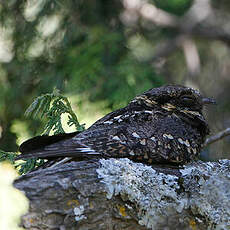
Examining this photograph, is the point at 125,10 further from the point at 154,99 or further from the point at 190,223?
the point at 190,223

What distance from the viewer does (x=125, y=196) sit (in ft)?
7.07

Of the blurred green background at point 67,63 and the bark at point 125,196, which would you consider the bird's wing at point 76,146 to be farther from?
the blurred green background at point 67,63

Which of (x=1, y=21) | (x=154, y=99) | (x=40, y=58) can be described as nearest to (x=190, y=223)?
(x=154, y=99)

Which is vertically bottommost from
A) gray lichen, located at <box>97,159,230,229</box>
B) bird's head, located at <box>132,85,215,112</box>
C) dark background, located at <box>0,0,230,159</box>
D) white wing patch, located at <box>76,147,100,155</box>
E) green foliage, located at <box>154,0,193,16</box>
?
gray lichen, located at <box>97,159,230,229</box>

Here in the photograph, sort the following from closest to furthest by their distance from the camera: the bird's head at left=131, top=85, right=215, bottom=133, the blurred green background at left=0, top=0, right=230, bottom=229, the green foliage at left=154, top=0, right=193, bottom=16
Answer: the bird's head at left=131, top=85, right=215, bottom=133, the blurred green background at left=0, top=0, right=230, bottom=229, the green foliage at left=154, top=0, right=193, bottom=16

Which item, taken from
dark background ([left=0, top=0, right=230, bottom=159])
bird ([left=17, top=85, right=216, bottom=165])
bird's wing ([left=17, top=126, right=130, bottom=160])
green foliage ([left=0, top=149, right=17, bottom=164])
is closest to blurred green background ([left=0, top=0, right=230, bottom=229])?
dark background ([left=0, top=0, right=230, bottom=159])

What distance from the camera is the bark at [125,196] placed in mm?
1955

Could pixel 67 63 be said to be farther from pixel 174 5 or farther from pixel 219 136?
pixel 174 5

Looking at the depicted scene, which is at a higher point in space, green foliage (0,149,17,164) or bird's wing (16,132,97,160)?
green foliage (0,149,17,164)

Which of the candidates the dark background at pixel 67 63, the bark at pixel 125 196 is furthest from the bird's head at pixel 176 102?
the dark background at pixel 67 63

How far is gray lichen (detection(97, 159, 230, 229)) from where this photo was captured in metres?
2.18

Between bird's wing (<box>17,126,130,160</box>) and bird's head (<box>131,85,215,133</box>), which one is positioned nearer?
bird's wing (<box>17,126,130,160</box>)

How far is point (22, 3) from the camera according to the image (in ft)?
15.6

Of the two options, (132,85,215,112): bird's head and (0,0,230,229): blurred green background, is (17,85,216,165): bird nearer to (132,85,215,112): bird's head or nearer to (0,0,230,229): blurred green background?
(132,85,215,112): bird's head
